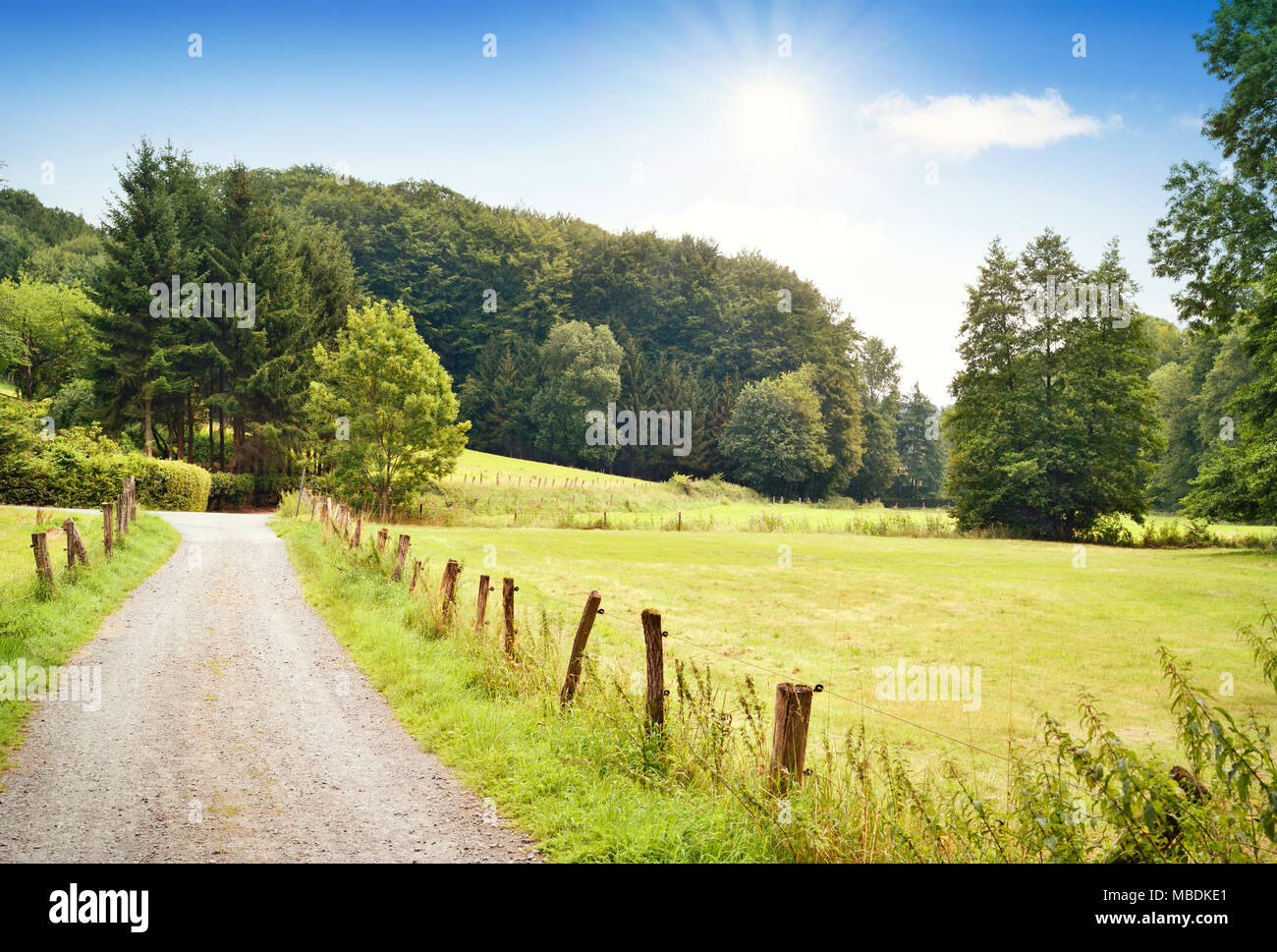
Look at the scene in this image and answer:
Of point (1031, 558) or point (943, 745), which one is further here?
point (1031, 558)

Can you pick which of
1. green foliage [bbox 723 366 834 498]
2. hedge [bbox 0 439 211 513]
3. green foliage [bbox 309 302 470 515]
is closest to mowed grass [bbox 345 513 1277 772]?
green foliage [bbox 309 302 470 515]

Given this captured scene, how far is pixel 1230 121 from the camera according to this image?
24844mm

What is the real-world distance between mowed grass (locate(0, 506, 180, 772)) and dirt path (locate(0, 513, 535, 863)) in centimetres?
31

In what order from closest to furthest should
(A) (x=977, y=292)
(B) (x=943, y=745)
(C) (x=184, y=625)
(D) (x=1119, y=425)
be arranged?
1. (B) (x=943, y=745)
2. (C) (x=184, y=625)
3. (D) (x=1119, y=425)
4. (A) (x=977, y=292)

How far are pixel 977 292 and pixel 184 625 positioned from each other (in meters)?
46.0

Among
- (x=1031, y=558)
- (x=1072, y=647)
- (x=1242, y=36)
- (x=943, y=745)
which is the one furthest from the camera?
(x=1031, y=558)

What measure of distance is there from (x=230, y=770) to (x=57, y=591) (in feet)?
28.2

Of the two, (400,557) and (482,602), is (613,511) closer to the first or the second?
→ (400,557)

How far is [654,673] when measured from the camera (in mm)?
6324

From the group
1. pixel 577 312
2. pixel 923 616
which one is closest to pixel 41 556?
pixel 923 616

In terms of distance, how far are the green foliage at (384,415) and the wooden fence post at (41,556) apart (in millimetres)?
25106
